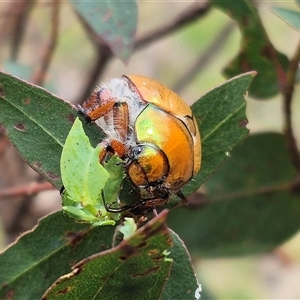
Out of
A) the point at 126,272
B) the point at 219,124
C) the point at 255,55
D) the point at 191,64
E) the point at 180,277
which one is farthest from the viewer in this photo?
the point at 191,64

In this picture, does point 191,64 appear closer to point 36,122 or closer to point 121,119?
point 121,119

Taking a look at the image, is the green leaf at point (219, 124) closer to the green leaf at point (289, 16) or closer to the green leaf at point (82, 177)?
the green leaf at point (289, 16)

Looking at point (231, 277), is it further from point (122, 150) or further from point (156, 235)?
point (156, 235)

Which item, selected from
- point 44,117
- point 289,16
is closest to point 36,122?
point 44,117

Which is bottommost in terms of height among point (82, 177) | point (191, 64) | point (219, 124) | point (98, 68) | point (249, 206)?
point (191, 64)

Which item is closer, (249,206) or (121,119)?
(121,119)

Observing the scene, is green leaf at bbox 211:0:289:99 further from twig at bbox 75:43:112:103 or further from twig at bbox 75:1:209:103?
twig at bbox 75:43:112:103

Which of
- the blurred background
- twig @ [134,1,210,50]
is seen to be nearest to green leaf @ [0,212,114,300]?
twig @ [134,1,210,50]

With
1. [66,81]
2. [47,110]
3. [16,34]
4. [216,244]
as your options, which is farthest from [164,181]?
[66,81]
